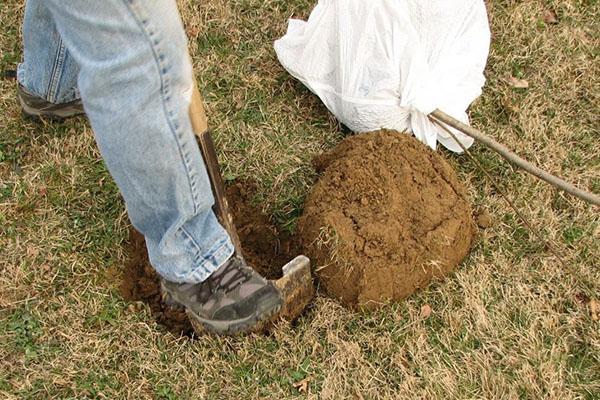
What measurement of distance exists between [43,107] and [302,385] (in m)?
1.54

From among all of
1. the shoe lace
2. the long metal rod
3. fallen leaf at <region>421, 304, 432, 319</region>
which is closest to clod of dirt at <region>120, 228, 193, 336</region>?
the shoe lace

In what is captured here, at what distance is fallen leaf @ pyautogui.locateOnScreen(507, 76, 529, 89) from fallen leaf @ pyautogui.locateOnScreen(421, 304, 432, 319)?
3.98 ft

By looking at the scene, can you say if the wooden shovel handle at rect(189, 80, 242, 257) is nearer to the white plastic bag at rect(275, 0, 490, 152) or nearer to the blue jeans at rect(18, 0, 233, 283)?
the blue jeans at rect(18, 0, 233, 283)

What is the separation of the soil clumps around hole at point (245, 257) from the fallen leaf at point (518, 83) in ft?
4.20

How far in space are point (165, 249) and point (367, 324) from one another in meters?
0.78

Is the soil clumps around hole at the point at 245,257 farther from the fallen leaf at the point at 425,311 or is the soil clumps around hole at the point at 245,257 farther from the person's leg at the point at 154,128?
the fallen leaf at the point at 425,311

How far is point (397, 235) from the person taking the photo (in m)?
2.36

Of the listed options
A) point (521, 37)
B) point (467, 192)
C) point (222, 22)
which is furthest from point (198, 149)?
point (521, 37)

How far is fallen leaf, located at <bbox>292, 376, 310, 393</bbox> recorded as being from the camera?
7.39 feet

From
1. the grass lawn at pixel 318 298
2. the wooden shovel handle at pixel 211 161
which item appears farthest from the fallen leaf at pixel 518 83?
the wooden shovel handle at pixel 211 161

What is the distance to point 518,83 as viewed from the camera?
123 inches

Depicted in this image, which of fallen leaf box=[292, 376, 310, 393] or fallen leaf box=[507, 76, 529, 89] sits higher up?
fallen leaf box=[507, 76, 529, 89]

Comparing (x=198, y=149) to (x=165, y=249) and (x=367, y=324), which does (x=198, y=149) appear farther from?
(x=367, y=324)

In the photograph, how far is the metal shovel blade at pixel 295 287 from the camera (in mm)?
2264
